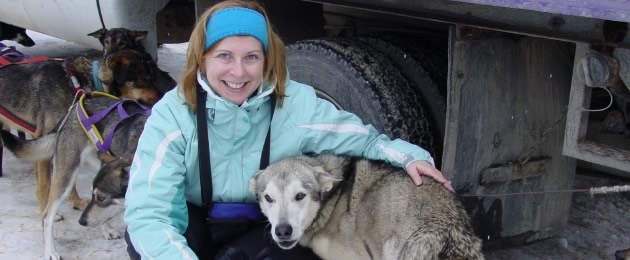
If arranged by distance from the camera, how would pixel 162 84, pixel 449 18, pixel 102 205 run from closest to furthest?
pixel 449 18 < pixel 102 205 < pixel 162 84

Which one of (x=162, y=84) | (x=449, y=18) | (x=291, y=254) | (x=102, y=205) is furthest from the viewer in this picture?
(x=162, y=84)

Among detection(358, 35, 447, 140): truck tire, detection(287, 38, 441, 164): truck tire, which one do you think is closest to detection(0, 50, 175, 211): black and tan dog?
detection(287, 38, 441, 164): truck tire

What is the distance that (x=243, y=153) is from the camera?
104 inches

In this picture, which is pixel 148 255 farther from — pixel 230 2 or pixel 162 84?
pixel 162 84

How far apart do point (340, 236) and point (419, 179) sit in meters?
0.41

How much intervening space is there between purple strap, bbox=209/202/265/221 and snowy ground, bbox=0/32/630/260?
4.27 ft

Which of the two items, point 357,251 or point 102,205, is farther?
point 102,205

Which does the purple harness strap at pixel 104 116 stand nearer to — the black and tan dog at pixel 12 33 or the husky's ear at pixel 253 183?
the husky's ear at pixel 253 183

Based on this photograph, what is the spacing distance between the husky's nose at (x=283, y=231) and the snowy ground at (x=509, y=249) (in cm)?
138

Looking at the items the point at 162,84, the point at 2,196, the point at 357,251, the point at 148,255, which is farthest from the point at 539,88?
the point at 2,196

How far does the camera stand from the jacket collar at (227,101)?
97.1 inches

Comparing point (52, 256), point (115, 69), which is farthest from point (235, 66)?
point (115, 69)

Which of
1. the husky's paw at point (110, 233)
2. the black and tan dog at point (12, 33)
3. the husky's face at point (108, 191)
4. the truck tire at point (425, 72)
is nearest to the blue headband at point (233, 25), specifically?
the truck tire at point (425, 72)

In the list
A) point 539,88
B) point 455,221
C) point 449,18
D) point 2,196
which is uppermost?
point 449,18
